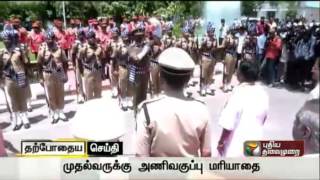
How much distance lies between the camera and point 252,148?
2799 millimetres

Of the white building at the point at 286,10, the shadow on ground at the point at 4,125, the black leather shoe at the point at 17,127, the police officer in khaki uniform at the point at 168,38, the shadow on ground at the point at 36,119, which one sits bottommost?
the black leather shoe at the point at 17,127

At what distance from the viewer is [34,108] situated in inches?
108

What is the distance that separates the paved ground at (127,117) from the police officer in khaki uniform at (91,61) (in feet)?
0.26

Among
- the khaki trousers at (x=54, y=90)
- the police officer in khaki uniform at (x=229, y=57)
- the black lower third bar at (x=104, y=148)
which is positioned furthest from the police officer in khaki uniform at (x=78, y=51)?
the police officer in khaki uniform at (x=229, y=57)

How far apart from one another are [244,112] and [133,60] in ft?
2.37

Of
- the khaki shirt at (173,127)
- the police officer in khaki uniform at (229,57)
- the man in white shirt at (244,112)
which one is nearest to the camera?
the khaki shirt at (173,127)

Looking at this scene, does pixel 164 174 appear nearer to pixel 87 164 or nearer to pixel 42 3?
pixel 87 164

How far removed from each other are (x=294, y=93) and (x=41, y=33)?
157cm

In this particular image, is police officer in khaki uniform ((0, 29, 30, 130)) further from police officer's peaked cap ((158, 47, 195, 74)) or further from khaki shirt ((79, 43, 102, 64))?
police officer's peaked cap ((158, 47, 195, 74))

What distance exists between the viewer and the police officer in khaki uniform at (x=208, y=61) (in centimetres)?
272

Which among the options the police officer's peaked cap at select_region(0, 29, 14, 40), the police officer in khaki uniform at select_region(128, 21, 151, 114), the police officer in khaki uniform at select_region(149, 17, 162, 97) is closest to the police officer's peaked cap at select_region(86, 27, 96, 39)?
the police officer in khaki uniform at select_region(128, 21, 151, 114)

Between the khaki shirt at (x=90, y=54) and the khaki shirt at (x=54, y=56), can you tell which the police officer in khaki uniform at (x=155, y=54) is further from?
the khaki shirt at (x=54, y=56)

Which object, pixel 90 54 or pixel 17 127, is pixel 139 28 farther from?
pixel 17 127

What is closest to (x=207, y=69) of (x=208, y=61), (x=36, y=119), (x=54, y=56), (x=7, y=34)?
(x=208, y=61)
